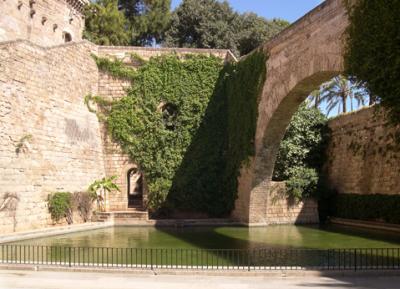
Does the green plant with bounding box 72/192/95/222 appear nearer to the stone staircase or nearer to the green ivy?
the stone staircase

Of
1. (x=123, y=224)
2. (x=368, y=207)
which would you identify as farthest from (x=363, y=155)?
(x=123, y=224)

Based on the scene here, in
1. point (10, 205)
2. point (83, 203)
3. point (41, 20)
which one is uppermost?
point (41, 20)

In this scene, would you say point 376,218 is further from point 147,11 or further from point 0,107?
point 147,11

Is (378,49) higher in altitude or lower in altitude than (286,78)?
lower

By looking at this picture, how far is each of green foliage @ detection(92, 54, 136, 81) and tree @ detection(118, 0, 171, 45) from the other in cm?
1256

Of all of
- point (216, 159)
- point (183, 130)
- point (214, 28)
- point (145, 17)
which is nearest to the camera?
point (216, 159)

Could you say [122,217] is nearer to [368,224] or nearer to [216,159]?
[216,159]

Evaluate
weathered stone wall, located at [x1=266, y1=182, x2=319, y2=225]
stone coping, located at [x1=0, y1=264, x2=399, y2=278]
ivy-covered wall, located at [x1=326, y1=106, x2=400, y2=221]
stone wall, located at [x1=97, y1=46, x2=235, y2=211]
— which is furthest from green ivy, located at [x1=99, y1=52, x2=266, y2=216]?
stone coping, located at [x1=0, y1=264, x2=399, y2=278]

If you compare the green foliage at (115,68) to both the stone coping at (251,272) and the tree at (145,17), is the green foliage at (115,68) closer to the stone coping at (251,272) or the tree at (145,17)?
the tree at (145,17)

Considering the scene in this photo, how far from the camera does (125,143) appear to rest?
75.1ft

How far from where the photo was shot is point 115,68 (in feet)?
76.4

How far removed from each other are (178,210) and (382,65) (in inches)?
554

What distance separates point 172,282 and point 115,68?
630 inches

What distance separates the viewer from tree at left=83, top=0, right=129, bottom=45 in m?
32.1
